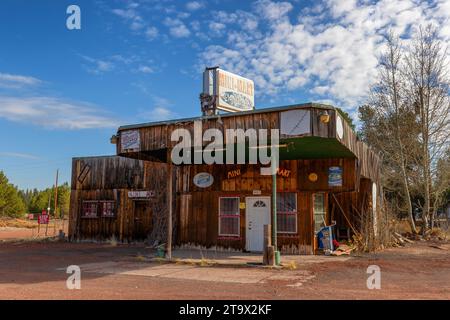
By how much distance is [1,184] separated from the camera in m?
52.7

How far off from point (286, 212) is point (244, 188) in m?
1.99

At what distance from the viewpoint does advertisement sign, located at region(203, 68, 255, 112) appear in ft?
55.3

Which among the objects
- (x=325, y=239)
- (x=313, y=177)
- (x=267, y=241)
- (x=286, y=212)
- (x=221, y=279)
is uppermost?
(x=313, y=177)

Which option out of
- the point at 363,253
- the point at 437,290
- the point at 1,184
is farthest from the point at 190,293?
the point at 1,184

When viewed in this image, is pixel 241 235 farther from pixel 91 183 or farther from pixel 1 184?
pixel 1 184

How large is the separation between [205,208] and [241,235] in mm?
2013

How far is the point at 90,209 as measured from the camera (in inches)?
931

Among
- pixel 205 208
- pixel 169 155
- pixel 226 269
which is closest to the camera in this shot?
pixel 226 269

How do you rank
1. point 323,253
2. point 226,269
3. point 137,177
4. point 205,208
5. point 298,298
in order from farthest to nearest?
point 137,177 → point 205,208 → point 323,253 → point 226,269 → point 298,298

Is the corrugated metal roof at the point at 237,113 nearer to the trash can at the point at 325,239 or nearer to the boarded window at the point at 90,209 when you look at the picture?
the trash can at the point at 325,239

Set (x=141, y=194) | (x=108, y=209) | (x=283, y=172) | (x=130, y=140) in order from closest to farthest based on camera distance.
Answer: (x=130, y=140)
(x=283, y=172)
(x=141, y=194)
(x=108, y=209)

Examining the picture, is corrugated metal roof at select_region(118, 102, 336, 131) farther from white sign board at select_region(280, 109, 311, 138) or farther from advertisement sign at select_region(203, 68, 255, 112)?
advertisement sign at select_region(203, 68, 255, 112)

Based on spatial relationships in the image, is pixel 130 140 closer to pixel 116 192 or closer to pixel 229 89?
pixel 229 89

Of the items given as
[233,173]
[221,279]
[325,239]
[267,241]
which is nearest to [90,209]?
[233,173]
